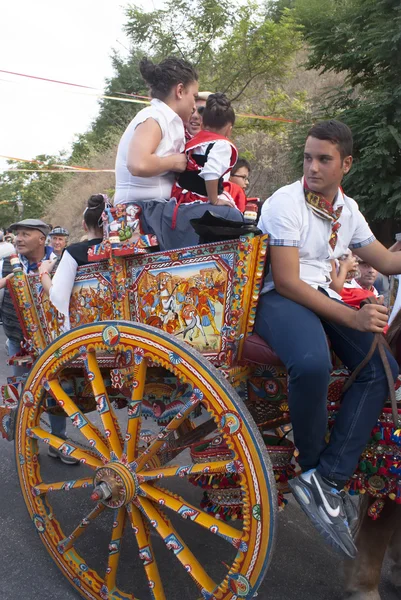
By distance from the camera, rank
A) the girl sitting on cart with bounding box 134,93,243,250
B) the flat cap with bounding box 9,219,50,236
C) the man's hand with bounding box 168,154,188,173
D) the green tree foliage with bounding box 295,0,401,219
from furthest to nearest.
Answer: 1. the green tree foliage with bounding box 295,0,401,219
2. the flat cap with bounding box 9,219,50,236
3. the man's hand with bounding box 168,154,188,173
4. the girl sitting on cart with bounding box 134,93,243,250

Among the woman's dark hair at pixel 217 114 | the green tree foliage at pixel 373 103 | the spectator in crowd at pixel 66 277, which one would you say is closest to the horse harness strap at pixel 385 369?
the spectator in crowd at pixel 66 277

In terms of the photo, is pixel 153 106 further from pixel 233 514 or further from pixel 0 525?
pixel 0 525

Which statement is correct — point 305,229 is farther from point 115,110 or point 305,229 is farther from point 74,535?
point 115,110

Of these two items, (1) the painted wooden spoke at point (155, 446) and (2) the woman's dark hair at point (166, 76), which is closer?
(1) the painted wooden spoke at point (155, 446)

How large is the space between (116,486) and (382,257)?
5.18ft

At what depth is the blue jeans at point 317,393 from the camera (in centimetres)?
199

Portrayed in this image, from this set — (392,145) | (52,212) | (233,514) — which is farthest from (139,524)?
(52,212)

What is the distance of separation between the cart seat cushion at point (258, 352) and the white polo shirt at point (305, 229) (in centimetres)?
23

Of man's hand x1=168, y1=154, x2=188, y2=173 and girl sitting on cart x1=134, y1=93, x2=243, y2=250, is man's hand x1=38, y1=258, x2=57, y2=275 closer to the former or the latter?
girl sitting on cart x1=134, y1=93, x2=243, y2=250

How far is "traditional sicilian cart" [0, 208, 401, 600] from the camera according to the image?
1.97 meters

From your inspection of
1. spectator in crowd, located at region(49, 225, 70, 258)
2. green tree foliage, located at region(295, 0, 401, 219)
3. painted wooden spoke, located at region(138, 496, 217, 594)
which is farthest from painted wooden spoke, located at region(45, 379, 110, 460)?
green tree foliage, located at region(295, 0, 401, 219)

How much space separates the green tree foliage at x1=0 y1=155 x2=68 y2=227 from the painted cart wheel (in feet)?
104

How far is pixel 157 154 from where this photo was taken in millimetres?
2672

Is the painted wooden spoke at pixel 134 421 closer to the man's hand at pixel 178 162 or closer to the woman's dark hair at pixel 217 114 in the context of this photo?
the man's hand at pixel 178 162
